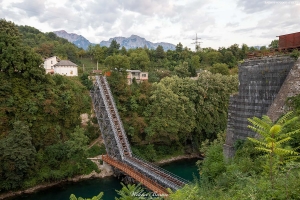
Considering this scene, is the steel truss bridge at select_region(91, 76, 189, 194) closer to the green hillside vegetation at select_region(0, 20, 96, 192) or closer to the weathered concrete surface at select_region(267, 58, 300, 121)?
the green hillside vegetation at select_region(0, 20, 96, 192)

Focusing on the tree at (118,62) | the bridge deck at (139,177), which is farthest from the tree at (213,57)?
the bridge deck at (139,177)

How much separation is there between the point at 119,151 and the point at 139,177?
15.1 ft

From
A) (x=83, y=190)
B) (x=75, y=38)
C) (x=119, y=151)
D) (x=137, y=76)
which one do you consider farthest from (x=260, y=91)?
(x=75, y=38)

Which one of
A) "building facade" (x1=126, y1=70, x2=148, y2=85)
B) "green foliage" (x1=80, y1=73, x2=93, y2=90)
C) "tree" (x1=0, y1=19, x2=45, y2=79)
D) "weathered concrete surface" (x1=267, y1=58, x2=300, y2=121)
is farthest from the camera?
"building facade" (x1=126, y1=70, x2=148, y2=85)

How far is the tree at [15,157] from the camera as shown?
55.5 ft

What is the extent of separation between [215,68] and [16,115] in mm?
31556

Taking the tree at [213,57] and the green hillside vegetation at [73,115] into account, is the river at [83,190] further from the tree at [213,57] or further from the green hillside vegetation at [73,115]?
the tree at [213,57]

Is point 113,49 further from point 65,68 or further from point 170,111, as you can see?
point 170,111

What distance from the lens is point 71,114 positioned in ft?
74.9

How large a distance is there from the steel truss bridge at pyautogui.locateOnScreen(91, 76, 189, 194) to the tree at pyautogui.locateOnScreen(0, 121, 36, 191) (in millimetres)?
6566

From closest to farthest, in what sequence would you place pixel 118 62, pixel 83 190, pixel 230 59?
pixel 83 190 < pixel 118 62 < pixel 230 59

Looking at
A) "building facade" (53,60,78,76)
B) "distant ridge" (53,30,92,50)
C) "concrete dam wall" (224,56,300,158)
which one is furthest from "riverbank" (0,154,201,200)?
"distant ridge" (53,30,92,50)

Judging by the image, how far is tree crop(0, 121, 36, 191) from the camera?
16.9 m

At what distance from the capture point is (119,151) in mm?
20703
